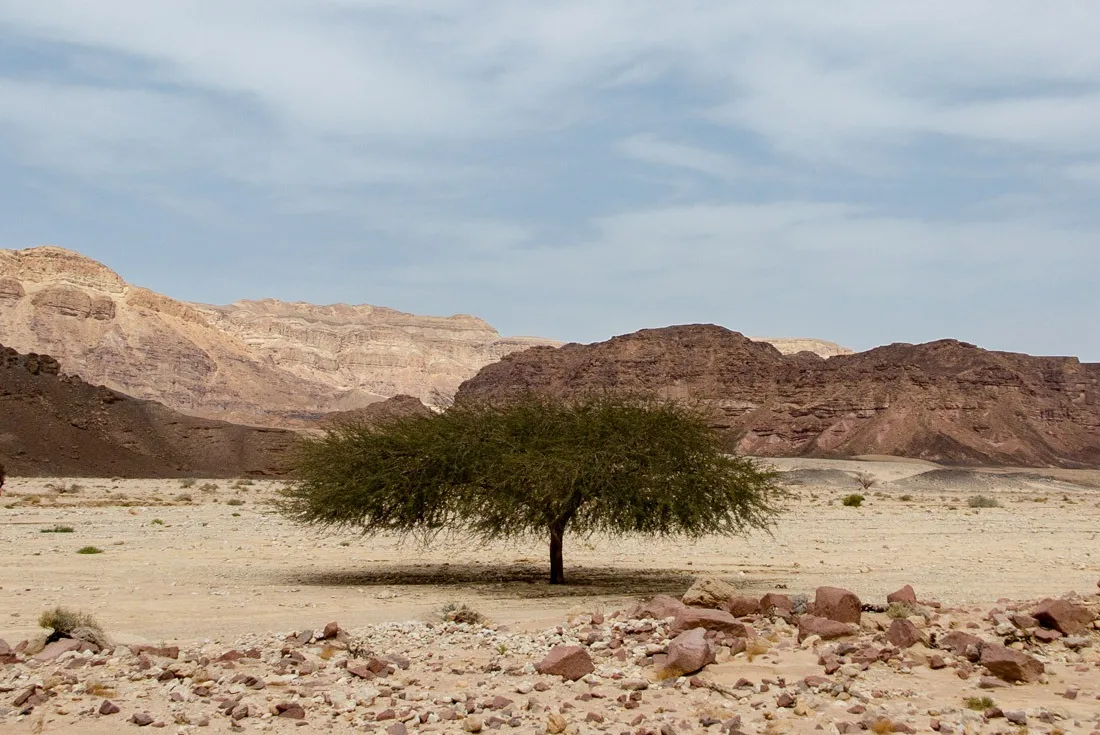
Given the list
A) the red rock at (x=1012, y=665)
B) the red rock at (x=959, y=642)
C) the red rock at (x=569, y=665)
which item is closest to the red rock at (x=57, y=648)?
the red rock at (x=569, y=665)

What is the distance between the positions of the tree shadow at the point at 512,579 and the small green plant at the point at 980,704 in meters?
10.1

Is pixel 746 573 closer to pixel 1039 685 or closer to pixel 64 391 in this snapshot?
pixel 1039 685

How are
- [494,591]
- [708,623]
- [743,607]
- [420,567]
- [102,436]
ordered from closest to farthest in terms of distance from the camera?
[708,623] < [743,607] < [494,591] < [420,567] < [102,436]

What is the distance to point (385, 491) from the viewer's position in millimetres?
20781

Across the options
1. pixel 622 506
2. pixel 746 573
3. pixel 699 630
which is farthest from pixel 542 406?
pixel 699 630

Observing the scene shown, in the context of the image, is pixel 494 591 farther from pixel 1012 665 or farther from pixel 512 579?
pixel 1012 665

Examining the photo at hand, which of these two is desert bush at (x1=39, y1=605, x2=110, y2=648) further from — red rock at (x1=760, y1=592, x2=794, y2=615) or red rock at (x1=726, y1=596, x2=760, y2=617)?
red rock at (x1=760, y1=592, x2=794, y2=615)

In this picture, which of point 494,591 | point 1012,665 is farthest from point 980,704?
point 494,591

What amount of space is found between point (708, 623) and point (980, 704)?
10.2 ft

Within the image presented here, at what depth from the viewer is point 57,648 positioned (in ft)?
40.0

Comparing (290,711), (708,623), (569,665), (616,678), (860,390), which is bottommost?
(290,711)

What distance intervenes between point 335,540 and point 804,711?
24463 mm

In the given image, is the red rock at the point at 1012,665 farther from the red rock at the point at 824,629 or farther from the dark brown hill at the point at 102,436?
the dark brown hill at the point at 102,436

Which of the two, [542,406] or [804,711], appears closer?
[804,711]
